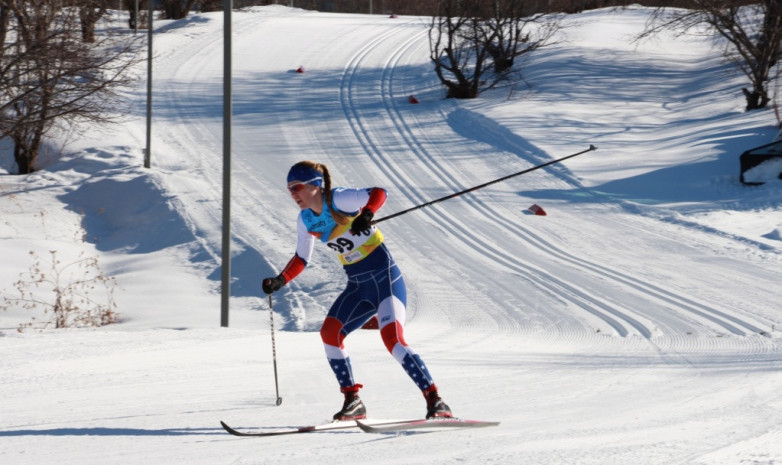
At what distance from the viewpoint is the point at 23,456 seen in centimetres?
491

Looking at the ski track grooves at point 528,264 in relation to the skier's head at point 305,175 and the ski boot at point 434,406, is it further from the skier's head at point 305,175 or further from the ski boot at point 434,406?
the skier's head at point 305,175

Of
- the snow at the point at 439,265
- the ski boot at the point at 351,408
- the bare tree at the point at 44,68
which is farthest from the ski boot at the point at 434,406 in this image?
the bare tree at the point at 44,68

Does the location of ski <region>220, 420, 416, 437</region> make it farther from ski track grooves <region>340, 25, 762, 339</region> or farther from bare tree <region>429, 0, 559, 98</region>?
bare tree <region>429, 0, 559, 98</region>

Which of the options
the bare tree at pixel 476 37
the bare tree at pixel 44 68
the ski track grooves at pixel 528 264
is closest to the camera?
the ski track grooves at pixel 528 264

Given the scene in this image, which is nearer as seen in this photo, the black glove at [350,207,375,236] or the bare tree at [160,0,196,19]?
the black glove at [350,207,375,236]

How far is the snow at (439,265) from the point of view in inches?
227

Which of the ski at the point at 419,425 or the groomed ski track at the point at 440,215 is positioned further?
the groomed ski track at the point at 440,215

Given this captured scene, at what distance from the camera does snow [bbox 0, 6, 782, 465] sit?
5.76 metres

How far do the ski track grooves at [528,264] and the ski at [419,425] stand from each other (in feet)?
15.5

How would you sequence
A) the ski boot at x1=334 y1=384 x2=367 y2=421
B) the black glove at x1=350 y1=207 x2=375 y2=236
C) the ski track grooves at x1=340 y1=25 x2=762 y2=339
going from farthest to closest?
1. the ski track grooves at x1=340 y1=25 x2=762 y2=339
2. the ski boot at x1=334 y1=384 x2=367 y2=421
3. the black glove at x1=350 y1=207 x2=375 y2=236

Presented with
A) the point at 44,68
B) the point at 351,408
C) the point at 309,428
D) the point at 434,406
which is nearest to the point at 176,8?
the point at 44,68

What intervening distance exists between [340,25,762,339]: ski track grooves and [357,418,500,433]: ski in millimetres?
4713

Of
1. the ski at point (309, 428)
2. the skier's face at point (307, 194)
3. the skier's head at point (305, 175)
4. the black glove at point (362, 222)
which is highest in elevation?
the skier's head at point (305, 175)

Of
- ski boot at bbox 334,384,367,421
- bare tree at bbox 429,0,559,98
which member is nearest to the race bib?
ski boot at bbox 334,384,367,421
